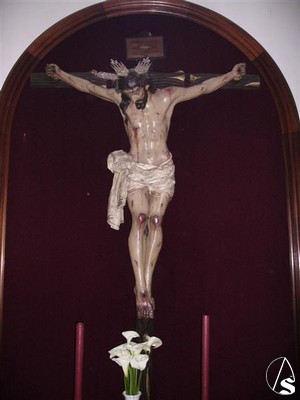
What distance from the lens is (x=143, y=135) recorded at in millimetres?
1972

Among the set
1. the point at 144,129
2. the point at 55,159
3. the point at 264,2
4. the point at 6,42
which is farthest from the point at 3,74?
the point at 264,2

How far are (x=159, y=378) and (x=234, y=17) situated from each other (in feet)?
5.25

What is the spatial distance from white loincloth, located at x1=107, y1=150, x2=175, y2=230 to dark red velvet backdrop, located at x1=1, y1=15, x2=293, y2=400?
162 mm

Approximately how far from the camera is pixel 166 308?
2.00 meters

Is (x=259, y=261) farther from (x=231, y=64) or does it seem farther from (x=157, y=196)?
(x=231, y=64)

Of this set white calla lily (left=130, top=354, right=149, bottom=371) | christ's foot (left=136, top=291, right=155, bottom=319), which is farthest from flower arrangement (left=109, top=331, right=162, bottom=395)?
christ's foot (left=136, top=291, right=155, bottom=319)

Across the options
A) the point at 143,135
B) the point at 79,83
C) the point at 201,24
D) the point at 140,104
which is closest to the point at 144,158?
the point at 143,135

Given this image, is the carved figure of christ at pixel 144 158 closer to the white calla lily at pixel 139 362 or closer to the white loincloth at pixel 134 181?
the white loincloth at pixel 134 181

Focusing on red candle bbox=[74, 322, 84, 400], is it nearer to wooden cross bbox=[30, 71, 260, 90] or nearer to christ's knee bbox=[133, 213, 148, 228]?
christ's knee bbox=[133, 213, 148, 228]

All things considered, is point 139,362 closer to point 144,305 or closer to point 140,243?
point 144,305

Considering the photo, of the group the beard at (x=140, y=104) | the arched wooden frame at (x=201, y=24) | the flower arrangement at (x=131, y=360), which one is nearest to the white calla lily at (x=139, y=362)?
the flower arrangement at (x=131, y=360)

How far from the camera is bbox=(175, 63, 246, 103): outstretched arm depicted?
2.04m

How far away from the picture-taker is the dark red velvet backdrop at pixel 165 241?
195 centimetres

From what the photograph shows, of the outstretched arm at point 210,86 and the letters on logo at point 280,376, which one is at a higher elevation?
the outstretched arm at point 210,86
